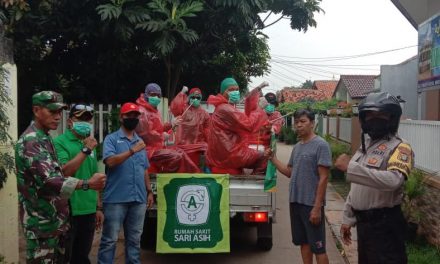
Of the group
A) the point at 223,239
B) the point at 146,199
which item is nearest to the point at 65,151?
the point at 146,199

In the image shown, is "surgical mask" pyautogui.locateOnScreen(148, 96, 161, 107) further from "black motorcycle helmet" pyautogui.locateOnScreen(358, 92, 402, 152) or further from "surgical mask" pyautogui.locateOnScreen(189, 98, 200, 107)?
"black motorcycle helmet" pyautogui.locateOnScreen(358, 92, 402, 152)

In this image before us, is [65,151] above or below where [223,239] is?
above

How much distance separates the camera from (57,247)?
321cm

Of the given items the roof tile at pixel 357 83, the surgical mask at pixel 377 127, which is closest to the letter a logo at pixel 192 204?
the surgical mask at pixel 377 127

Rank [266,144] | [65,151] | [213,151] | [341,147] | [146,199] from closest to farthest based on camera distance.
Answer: [65,151] < [146,199] < [213,151] < [266,144] < [341,147]

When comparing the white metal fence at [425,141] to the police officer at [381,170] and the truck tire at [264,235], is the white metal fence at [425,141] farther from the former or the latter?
the police officer at [381,170]

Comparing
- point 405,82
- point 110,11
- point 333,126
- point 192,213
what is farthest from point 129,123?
point 333,126

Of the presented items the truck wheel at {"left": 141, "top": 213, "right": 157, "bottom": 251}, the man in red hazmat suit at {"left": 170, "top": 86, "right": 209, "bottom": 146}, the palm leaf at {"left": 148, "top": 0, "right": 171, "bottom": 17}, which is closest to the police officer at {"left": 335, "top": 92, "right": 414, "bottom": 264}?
the truck wheel at {"left": 141, "top": 213, "right": 157, "bottom": 251}

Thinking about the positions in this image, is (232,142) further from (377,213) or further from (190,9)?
(190,9)

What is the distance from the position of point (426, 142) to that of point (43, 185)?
5.03 metres

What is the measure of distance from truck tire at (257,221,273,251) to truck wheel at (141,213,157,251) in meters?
1.22

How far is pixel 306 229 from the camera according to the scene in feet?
13.5

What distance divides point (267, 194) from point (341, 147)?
26.0 ft

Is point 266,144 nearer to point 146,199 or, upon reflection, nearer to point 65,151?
point 146,199
